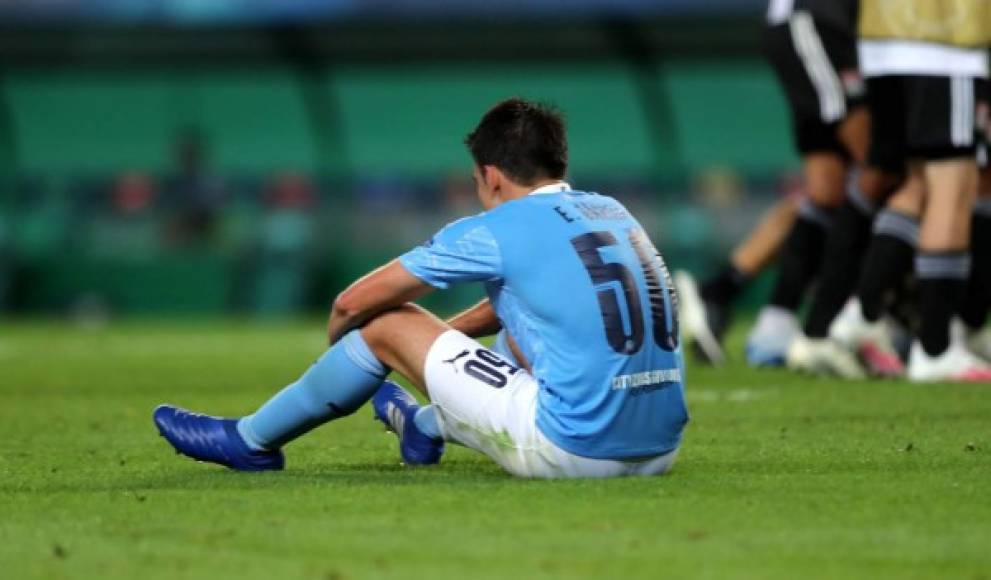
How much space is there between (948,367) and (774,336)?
1.80m

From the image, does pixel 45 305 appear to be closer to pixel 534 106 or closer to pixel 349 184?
pixel 349 184

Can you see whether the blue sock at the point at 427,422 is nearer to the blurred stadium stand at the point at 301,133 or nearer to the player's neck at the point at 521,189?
the player's neck at the point at 521,189

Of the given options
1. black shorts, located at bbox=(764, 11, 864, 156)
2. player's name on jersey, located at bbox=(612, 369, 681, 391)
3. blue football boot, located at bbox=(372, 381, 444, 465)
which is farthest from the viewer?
black shorts, located at bbox=(764, 11, 864, 156)

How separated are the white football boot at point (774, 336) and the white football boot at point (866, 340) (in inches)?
33.3

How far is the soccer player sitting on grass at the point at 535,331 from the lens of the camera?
6.14 metres

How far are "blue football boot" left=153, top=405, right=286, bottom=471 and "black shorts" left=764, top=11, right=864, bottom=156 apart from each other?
5244mm

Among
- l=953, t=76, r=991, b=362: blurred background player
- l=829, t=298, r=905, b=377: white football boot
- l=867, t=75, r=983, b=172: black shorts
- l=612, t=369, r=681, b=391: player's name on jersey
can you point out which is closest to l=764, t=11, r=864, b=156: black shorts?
l=867, t=75, r=983, b=172: black shorts

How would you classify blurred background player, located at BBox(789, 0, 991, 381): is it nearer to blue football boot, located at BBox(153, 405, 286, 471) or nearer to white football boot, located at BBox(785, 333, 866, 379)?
white football boot, located at BBox(785, 333, 866, 379)

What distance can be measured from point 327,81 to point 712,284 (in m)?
9.84

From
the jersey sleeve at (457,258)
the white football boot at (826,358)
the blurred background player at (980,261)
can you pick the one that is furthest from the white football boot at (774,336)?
the jersey sleeve at (457,258)

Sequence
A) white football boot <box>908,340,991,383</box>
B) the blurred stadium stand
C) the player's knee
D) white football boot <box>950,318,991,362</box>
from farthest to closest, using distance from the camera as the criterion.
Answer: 1. the blurred stadium stand
2. white football boot <box>950,318,991,362</box>
3. white football boot <box>908,340,991,383</box>
4. the player's knee

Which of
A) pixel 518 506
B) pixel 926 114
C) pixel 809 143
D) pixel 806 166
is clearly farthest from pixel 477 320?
pixel 806 166

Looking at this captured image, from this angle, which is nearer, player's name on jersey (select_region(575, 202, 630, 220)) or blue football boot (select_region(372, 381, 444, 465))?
player's name on jersey (select_region(575, 202, 630, 220))

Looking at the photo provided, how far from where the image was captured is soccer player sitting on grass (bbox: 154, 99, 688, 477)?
6145 mm
